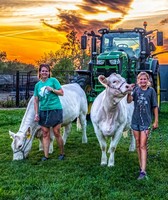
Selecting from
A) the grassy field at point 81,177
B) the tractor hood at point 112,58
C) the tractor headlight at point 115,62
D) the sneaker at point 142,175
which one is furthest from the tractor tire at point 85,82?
the sneaker at point 142,175

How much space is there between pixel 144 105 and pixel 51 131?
2210 mm

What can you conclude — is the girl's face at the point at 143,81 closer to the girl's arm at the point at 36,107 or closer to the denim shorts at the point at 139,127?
the denim shorts at the point at 139,127

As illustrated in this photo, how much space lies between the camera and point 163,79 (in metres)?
23.0

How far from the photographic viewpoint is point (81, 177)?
5609 mm

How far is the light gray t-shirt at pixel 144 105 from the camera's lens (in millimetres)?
5582

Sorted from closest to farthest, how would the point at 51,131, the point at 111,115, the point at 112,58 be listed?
the point at 111,115 < the point at 51,131 < the point at 112,58

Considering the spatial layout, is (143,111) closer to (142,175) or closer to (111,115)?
(111,115)

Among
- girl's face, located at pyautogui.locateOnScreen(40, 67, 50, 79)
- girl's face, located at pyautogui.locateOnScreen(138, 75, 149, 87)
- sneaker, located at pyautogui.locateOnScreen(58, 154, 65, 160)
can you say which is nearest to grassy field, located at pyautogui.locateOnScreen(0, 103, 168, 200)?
sneaker, located at pyautogui.locateOnScreen(58, 154, 65, 160)

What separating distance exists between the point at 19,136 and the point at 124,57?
563 centimetres

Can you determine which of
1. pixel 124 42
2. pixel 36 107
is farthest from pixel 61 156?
pixel 124 42

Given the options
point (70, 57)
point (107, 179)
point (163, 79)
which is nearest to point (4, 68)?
point (70, 57)

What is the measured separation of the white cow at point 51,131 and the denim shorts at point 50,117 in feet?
0.97

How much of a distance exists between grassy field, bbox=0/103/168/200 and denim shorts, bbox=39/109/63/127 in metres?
0.66

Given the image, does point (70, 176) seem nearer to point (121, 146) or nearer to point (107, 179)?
point (107, 179)
